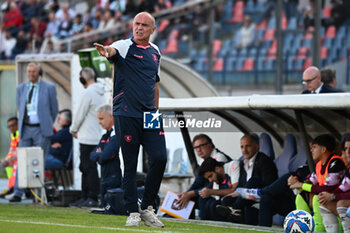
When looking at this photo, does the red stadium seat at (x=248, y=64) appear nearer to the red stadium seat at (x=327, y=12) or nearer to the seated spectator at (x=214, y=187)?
the red stadium seat at (x=327, y=12)

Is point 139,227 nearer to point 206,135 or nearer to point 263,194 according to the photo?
point 263,194

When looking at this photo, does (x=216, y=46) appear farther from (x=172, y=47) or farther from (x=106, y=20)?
(x=106, y=20)

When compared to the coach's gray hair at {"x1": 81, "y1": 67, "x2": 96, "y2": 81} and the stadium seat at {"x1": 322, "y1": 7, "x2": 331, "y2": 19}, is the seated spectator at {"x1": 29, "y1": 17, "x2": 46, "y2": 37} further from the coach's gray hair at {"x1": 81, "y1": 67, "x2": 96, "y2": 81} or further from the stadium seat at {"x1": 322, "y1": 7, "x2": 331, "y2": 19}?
the coach's gray hair at {"x1": 81, "y1": 67, "x2": 96, "y2": 81}

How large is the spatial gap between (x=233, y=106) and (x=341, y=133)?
1.37m

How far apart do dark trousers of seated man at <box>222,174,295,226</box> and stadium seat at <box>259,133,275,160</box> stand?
0.55 metres

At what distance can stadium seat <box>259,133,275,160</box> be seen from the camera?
10477 mm

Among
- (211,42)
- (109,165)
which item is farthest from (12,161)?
(211,42)

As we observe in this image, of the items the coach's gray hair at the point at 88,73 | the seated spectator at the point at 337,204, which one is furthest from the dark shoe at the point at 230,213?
the coach's gray hair at the point at 88,73

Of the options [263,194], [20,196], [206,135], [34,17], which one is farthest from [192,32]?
[263,194]

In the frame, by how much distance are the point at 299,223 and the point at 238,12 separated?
→ 1766cm

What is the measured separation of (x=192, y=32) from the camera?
2270 cm

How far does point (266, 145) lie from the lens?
10562mm

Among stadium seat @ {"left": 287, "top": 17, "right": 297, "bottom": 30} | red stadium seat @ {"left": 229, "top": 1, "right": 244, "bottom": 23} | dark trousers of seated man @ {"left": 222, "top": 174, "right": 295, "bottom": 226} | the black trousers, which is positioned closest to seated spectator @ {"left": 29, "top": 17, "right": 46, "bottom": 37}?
red stadium seat @ {"left": 229, "top": 1, "right": 244, "bottom": 23}

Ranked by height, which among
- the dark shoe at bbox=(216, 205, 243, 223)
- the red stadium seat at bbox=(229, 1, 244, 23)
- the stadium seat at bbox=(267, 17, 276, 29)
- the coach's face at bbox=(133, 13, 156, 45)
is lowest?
the dark shoe at bbox=(216, 205, 243, 223)
